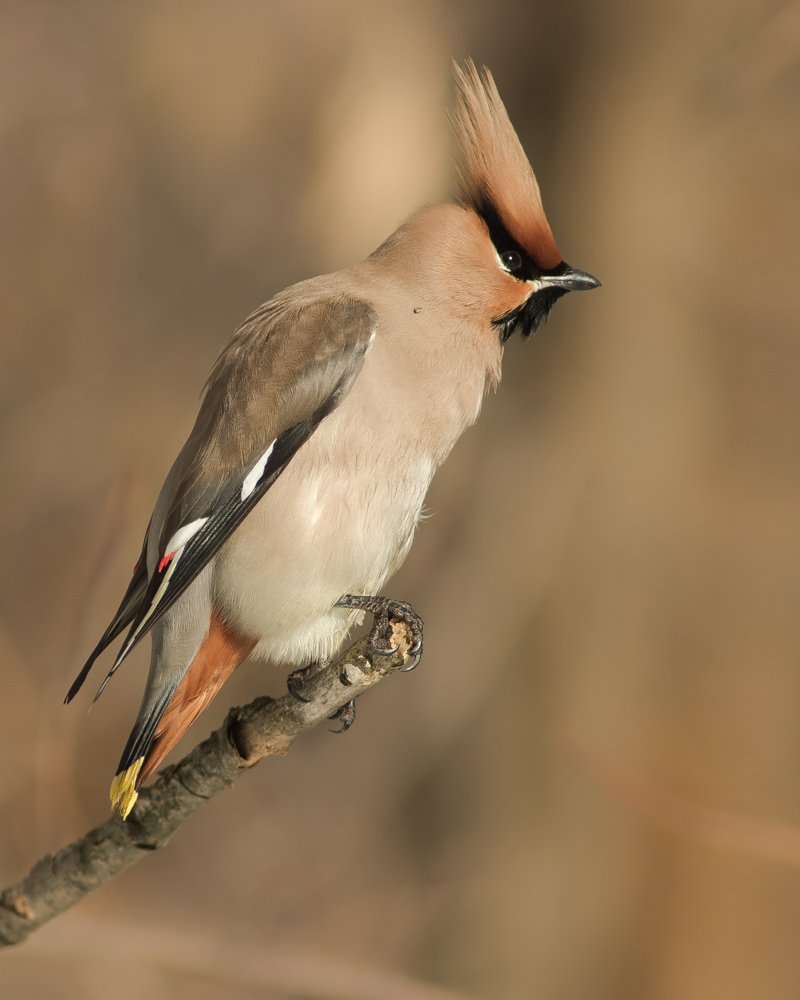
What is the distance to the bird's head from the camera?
298 cm

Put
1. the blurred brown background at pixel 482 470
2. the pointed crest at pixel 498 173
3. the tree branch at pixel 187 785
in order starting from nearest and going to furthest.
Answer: the tree branch at pixel 187 785, the pointed crest at pixel 498 173, the blurred brown background at pixel 482 470

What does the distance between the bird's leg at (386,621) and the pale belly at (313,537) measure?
4 centimetres

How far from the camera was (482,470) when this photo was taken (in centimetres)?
576

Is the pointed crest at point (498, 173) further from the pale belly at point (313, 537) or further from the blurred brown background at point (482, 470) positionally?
the blurred brown background at point (482, 470)

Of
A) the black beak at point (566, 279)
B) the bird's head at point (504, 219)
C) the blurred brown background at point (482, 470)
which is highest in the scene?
the bird's head at point (504, 219)

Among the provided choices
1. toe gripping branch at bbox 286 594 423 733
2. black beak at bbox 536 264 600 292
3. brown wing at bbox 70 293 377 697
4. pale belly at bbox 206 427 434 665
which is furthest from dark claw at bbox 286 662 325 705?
black beak at bbox 536 264 600 292

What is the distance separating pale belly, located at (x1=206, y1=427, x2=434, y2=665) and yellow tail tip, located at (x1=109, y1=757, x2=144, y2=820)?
377mm

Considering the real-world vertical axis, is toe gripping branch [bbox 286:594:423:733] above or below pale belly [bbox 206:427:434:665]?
below

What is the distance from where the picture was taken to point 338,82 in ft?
19.9

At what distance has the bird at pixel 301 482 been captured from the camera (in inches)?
108

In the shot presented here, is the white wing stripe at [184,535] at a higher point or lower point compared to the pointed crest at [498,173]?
lower

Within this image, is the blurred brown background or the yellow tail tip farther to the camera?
the blurred brown background

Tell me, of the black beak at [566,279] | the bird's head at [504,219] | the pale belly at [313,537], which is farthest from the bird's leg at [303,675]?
the black beak at [566,279]

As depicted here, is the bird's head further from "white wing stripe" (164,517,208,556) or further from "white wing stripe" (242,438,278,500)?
"white wing stripe" (164,517,208,556)
